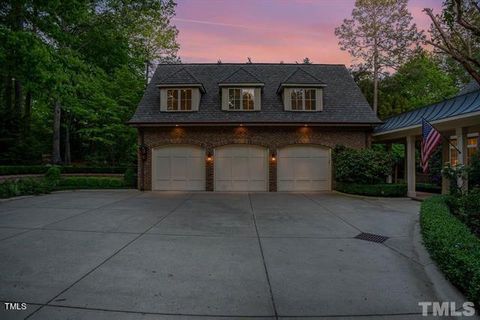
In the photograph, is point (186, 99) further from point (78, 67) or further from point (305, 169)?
point (305, 169)

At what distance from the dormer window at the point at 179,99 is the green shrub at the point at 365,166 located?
859cm

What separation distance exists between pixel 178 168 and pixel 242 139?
12.4 ft

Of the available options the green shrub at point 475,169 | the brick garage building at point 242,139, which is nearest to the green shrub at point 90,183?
the brick garage building at point 242,139

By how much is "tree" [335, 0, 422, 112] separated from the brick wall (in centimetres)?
1343

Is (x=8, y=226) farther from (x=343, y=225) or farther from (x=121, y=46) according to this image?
(x=121, y=46)

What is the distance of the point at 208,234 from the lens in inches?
255

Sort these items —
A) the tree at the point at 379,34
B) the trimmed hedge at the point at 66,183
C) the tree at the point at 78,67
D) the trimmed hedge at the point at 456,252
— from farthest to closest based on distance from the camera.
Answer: the tree at the point at 379,34, the trimmed hedge at the point at 66,183, the tree at the point at 78,67, the trimmed hedge at the point at 456,252

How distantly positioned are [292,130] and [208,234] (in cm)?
978

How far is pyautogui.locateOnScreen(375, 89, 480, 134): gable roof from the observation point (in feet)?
31.2

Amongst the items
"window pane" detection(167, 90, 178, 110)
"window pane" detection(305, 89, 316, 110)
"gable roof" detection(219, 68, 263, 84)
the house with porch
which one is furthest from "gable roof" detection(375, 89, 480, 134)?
"window pane" detection(167, 90, 178, 110)

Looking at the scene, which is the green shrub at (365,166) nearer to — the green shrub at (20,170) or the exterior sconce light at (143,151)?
the exterior sconce light at (143,151)

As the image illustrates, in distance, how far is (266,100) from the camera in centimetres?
1591

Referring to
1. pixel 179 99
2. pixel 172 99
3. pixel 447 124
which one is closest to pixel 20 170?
pixel 172 99

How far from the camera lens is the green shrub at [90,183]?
15281 millimetres
